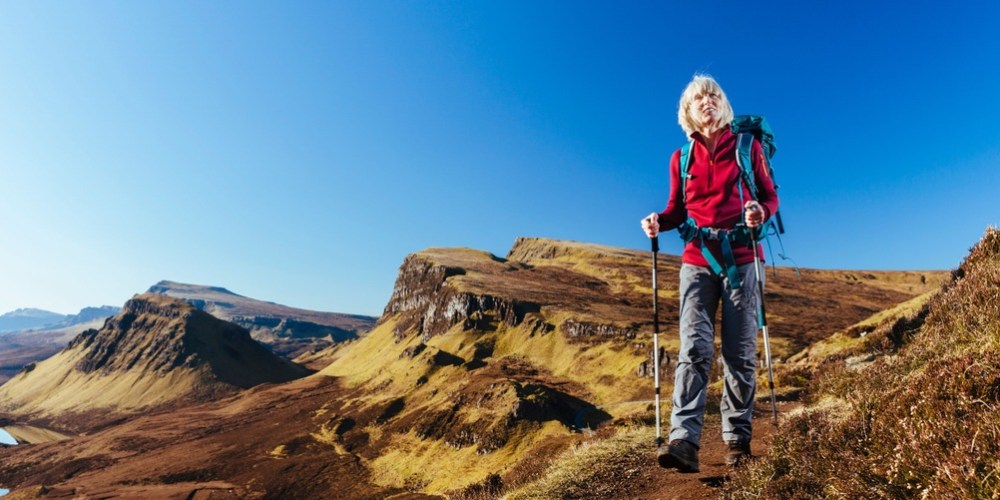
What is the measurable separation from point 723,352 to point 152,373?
218m

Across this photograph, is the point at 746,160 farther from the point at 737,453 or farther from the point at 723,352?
the point at 737,453

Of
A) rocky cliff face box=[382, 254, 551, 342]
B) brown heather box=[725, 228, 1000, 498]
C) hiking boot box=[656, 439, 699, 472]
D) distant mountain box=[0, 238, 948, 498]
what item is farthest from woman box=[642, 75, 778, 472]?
rocky cliff face box=[382, 254, 551, 342]

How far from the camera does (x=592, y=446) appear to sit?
8.52 metres

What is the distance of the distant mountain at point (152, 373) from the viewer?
170m

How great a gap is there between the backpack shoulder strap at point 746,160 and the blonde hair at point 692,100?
12.7 inches

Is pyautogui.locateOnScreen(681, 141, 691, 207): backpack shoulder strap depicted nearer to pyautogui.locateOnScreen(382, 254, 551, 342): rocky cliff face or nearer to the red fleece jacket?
the red fleece jacket

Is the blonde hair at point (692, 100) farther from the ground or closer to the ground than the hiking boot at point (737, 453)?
farther from the ground

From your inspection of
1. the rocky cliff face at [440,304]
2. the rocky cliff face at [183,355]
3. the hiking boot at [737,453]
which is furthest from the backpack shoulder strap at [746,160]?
the rocky cliff face at [183,355]

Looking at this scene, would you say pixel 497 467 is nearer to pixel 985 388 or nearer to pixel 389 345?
pixel 985 388

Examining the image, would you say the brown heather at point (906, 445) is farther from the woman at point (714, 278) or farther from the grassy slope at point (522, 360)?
the grassy slope at point (522, 360)

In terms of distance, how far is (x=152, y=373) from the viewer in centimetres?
17912

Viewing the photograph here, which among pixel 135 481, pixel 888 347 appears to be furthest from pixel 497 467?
pixel 135 481

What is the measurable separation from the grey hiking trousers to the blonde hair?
1561 millimetres

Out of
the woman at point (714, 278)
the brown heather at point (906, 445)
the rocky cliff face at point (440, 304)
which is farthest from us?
the rocky cliff face at point (440, 304)
